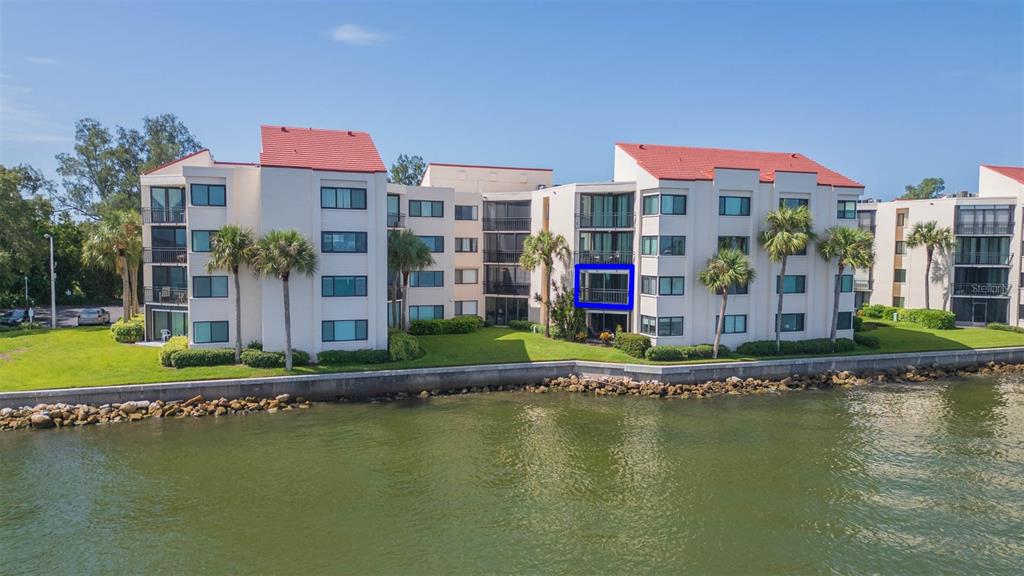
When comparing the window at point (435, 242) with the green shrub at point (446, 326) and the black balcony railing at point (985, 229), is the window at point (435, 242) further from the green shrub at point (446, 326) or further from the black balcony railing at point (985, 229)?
the black balcony railing at point (985, 229)

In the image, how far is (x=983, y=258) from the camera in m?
59.0

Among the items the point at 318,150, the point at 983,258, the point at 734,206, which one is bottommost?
the point at 983,258

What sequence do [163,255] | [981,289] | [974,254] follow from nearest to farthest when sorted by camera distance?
[163,255] < [981,289] < [974,254]

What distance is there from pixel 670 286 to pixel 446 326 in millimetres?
17682

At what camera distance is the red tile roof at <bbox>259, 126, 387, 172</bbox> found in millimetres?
39375

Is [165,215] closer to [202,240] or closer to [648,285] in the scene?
[202,240]

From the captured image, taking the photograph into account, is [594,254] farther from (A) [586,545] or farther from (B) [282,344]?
(A) [586,545]

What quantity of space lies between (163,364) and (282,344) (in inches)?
256

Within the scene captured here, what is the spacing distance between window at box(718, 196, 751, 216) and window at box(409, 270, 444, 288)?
73.1 ft

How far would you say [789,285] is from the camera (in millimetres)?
46844

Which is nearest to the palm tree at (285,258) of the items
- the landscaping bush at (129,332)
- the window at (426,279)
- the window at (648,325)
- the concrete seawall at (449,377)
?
the concrete seawall at (449,377)

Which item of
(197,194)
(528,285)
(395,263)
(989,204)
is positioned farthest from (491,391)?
(989,204)

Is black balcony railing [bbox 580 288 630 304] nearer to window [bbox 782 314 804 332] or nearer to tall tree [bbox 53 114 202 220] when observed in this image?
window [bbox 782 314 804 332]

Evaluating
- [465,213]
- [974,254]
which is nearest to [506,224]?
[465,213]
